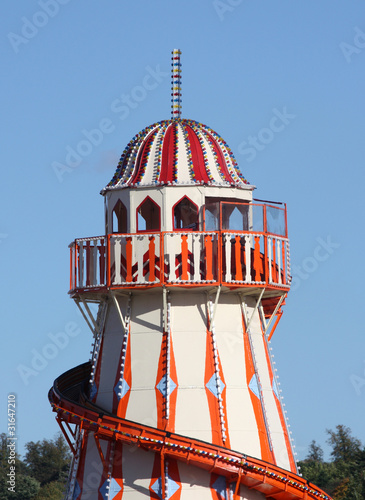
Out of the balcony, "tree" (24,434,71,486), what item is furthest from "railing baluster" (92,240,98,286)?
"tree" (24,434,71,486)

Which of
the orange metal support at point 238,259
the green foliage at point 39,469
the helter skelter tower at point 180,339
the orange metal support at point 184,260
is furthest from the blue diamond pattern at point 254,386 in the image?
the green foliage at point 39,469

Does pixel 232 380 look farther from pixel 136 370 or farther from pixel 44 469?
pixel 44 469

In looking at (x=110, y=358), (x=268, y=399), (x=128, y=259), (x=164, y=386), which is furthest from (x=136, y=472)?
(x=128, y=259)

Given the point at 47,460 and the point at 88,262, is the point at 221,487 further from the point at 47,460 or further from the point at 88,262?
the point at 47,460

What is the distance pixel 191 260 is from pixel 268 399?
16.6 ft

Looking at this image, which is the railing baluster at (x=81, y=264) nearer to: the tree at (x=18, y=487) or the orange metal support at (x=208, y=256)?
the orange metal support at (x=208, y=256)

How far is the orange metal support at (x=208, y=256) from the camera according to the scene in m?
42.0

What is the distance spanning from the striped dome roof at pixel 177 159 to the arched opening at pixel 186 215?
0.88m

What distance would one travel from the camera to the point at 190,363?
42.5m

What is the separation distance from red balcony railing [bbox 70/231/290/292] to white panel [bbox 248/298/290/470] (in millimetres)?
1949

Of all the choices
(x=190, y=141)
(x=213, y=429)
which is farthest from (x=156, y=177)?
(x=213, y=429)

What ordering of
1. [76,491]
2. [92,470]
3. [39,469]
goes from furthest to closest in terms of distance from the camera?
[39,469]
[76,491]
[92,470]

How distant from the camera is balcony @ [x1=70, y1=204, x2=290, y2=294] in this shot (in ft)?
138

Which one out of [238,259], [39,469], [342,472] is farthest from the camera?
[39,469]
